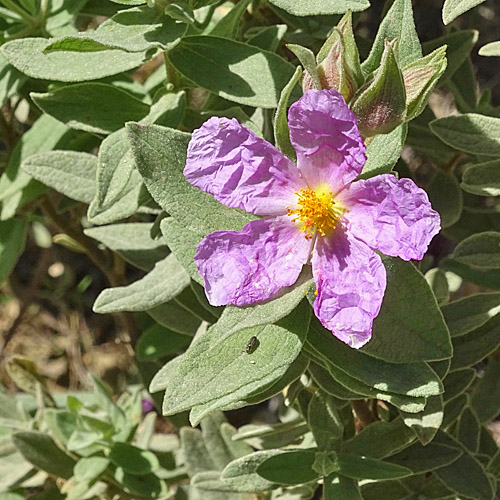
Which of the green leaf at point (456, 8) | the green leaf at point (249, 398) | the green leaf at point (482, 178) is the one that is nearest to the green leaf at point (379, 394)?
the green leaf at point (249, 398)

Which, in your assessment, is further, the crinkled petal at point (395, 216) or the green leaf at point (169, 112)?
the green leaf at point (169, 112)

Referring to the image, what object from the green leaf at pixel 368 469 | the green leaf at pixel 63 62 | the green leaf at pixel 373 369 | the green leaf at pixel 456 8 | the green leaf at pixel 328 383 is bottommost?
the green leaf at pixel 368 469

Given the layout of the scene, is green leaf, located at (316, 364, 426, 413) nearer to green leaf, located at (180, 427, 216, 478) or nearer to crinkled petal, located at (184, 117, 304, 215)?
crinkled petal, located at (184, 117, 304, 215)

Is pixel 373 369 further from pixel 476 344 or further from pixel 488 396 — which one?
pixel 488 396

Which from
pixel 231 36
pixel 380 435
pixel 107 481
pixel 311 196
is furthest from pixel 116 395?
pixel 311 196

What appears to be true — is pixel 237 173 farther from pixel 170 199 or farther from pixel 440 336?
pixel 440 336

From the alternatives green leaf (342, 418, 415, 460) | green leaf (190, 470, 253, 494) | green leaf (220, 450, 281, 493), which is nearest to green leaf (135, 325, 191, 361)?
green leaf (190, 470, 253, 494)

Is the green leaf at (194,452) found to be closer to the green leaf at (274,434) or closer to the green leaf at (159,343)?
the green leaf at (274,434)
